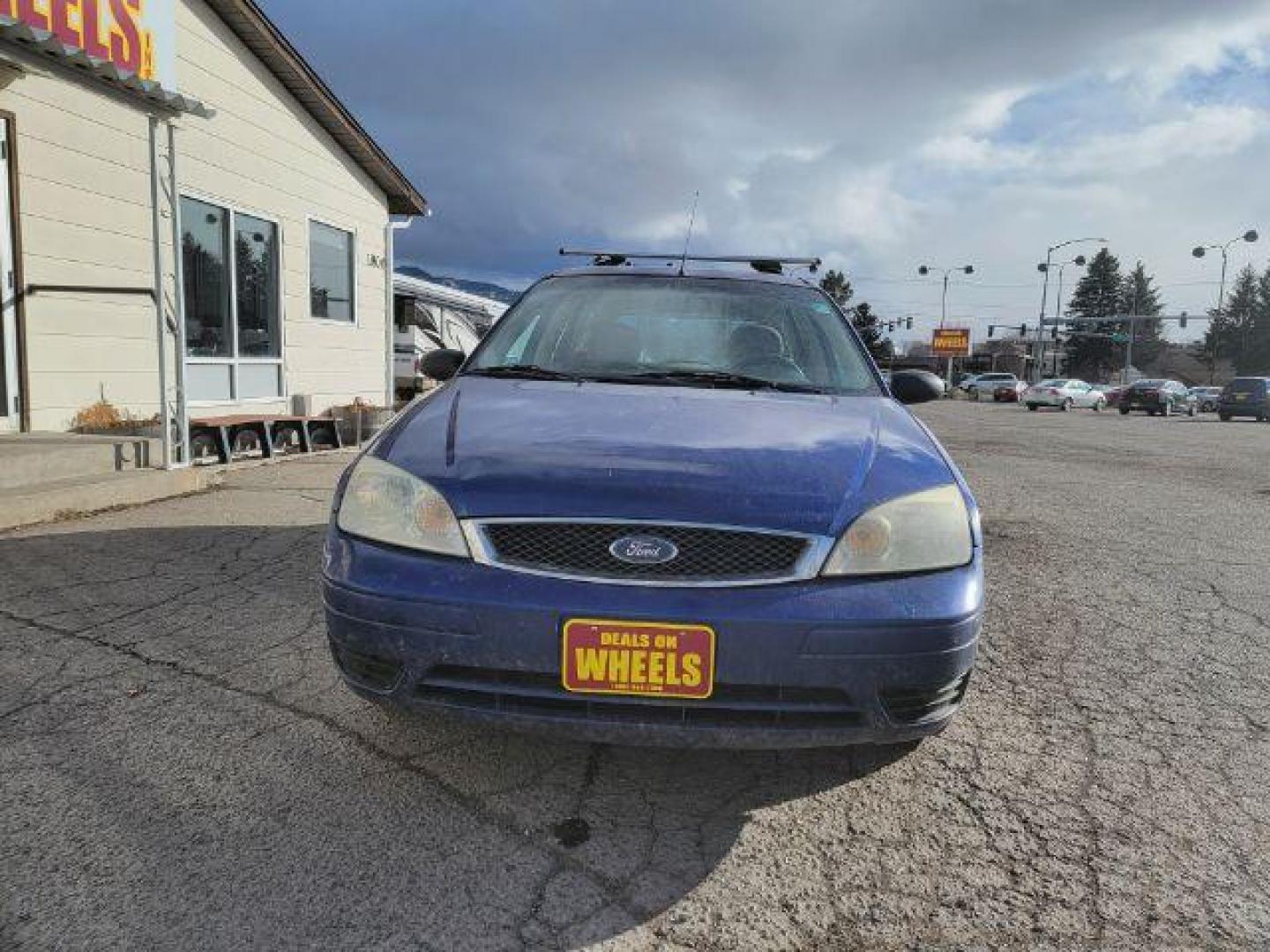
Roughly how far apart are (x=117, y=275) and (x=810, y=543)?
7.77 metres

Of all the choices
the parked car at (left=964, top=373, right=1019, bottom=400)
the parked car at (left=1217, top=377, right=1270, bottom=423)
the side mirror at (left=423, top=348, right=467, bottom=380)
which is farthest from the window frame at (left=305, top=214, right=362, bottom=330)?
the parked car at (left=964, top=373, right=1019, bottom=400)

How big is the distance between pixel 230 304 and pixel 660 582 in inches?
340

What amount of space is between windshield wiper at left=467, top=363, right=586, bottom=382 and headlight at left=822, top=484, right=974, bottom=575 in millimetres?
1294

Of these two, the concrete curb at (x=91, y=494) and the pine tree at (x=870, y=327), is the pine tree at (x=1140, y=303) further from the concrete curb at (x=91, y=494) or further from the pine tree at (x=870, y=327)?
the concrete curb at (x=91, y=494)

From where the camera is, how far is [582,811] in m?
2.27

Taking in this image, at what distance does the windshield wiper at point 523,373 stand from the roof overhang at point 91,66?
12.6 ft

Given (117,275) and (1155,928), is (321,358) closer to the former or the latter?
(117,275)

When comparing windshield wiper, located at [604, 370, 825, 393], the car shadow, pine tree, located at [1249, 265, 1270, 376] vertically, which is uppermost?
pine tree, located at [1249, 265, 1270, 376]

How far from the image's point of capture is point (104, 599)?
13.0 feet

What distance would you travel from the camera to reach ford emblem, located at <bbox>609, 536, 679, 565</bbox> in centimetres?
203

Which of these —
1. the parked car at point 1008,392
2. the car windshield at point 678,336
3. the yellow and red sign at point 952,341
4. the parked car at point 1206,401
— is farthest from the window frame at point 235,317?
the yellow and red sign at point 952,341

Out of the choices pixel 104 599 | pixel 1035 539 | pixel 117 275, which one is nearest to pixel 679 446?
pixel 104 599

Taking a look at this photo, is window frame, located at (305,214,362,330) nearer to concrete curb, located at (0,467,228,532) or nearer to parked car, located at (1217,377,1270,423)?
concrete curb, located at (0,467,228,532)

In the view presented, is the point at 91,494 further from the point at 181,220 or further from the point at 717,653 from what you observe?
the point at 717,653
